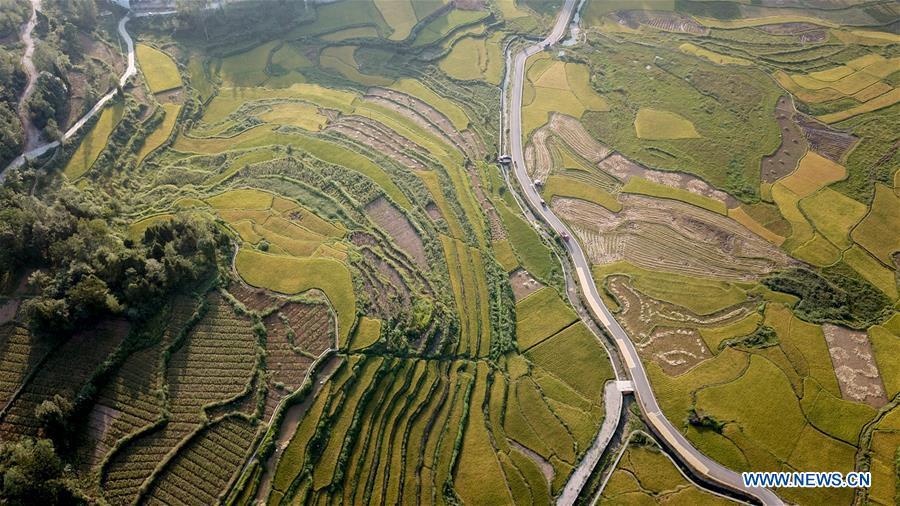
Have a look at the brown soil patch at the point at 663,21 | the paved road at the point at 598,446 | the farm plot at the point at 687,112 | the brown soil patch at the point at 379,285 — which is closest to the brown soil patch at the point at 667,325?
the paved road at the point at 598,446

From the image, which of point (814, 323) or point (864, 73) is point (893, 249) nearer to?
point (814, 323)

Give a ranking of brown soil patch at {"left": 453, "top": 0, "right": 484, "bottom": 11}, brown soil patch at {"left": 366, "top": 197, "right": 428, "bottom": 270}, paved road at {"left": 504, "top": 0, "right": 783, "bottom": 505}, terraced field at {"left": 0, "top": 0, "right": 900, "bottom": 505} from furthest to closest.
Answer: brown soil patch at {"left": 453, "top": 0, "right": 484, "bottom": 11}
brown soil patch at {"left": 366, "top": 197, "right": 428, "bottom": 270}
paved road at {"left": 504, "top": 0, "right": 783, "bottom": 505}
terraced field at {"left": 0, "top": 0, "right": 900, "bottom": 505}

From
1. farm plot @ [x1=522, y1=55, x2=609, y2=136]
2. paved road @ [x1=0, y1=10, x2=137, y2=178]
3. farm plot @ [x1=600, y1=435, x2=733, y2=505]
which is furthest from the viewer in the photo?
farm plot @ [x1=522, y1=55, x2=609, y2=136]

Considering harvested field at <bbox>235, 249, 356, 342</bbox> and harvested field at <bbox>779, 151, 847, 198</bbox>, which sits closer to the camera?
harvested field at <bbox>235, 249, 356, 342</bbox>

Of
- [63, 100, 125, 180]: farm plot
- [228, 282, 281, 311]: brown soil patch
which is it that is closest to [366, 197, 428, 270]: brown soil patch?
[228, 282, 281, 311]: brown soil patch

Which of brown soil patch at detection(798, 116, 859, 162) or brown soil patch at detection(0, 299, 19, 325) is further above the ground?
brown soil patch at detection(798, 116, 859, 162)

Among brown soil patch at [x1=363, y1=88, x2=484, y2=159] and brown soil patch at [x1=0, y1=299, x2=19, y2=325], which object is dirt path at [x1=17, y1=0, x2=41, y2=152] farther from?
brown soil patch at [x1=363, y1=88, x2=484, y2=159]

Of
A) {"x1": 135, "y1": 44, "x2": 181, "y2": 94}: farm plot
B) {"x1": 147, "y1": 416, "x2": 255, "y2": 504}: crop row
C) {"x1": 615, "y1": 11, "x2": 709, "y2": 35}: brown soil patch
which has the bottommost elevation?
{"x1": 147, "y1": 416, "x2": 255, "y2": 504}: crop row

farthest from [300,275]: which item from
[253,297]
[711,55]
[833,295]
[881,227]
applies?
[711,55]
